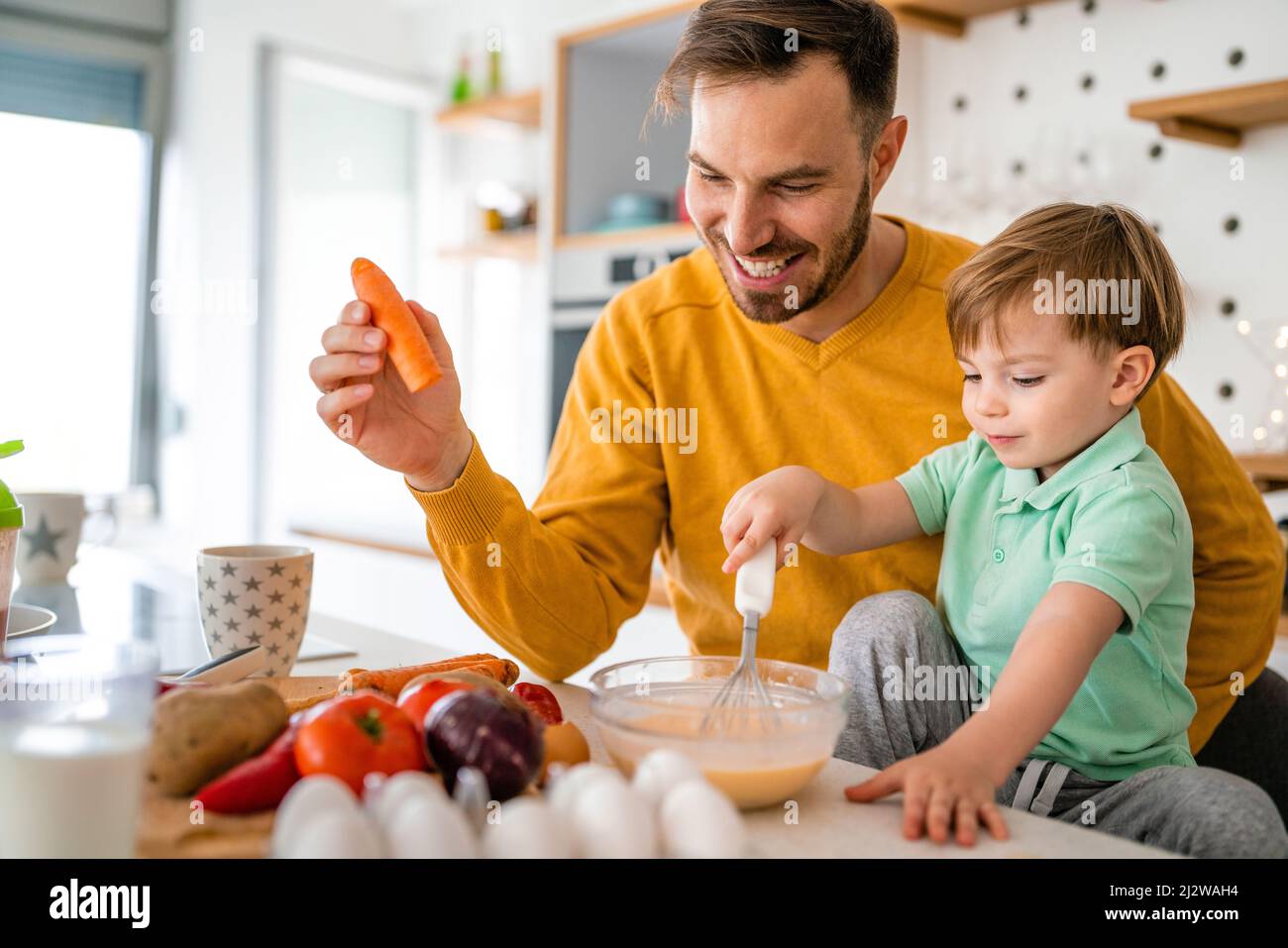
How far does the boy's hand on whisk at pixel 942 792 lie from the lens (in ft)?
2.35

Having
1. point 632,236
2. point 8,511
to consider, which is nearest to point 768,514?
point 8,511

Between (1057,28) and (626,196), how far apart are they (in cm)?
129

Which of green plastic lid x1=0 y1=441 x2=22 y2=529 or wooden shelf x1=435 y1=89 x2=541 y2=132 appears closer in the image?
green plastic lid x1=0 y1=441 x2=22 y2=529

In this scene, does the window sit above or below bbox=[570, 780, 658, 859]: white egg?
above

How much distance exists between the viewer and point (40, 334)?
4016mm

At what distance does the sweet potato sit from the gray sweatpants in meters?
0.51

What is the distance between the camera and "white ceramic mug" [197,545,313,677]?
115 centimetres

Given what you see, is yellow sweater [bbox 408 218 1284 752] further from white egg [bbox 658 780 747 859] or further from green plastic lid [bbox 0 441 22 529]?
white egg [bbox 658 780 747 859]

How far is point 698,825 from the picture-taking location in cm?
59

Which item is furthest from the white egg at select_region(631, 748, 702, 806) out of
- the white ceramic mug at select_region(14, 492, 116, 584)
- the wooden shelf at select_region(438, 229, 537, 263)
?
the wooden shelf at select_region(438, 229, 537, 263)

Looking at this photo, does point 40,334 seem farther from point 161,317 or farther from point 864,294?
point 864,294

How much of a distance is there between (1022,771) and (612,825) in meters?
0.61

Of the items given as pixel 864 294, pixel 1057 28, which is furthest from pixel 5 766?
pixel 1057 28

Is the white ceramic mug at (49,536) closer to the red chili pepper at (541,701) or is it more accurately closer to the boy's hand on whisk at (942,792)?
the red chili pepper at (541,701)
